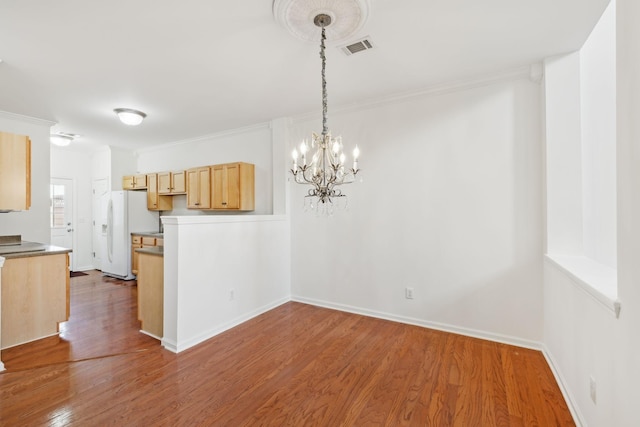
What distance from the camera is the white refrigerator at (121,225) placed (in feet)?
18.7

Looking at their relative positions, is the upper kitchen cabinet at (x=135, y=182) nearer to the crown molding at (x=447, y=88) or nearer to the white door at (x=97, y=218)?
the white door at (x=97, y=218)

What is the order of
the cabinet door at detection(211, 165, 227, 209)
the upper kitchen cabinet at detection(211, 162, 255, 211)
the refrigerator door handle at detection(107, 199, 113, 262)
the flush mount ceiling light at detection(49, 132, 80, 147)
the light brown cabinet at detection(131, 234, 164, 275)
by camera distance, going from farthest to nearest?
the refrigerator door handle at detection(107, 199, 113, 262), the light brown cabinet at detection(131, 234, 164, 275), the flush mount ceiling light at detection(49, 132, 80, 147), the cabinet door at detection(211, 165, 227, 209), the upper kitchen cabinet at detection(211, 162, 255, 211)

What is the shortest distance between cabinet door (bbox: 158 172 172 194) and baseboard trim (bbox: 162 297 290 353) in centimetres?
317

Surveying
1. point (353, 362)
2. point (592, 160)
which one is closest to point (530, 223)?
point (592, 160)

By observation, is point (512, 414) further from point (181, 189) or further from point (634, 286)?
point (181, 189)

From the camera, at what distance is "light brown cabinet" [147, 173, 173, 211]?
5734 mm

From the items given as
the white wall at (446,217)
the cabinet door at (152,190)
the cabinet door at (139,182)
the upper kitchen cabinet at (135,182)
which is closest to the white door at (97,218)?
the upper kitchen cabinet at (135,182)

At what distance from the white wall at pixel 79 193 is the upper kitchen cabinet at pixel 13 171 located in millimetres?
3635

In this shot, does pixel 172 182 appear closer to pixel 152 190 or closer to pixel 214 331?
pixel 152 190

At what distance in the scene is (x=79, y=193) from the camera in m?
6.49

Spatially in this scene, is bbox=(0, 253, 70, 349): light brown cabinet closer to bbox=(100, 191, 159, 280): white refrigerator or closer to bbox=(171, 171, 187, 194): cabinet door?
bbox=(171, 171, 187, 194): cabinet door

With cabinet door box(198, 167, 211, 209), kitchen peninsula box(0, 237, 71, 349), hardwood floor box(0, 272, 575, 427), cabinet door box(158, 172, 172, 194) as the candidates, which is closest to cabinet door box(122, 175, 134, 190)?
cabinet door box(158, 172, 172, 194)

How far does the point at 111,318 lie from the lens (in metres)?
3.60

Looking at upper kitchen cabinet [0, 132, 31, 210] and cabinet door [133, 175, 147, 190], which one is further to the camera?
cabinet door [133, 175, 147, 190]
